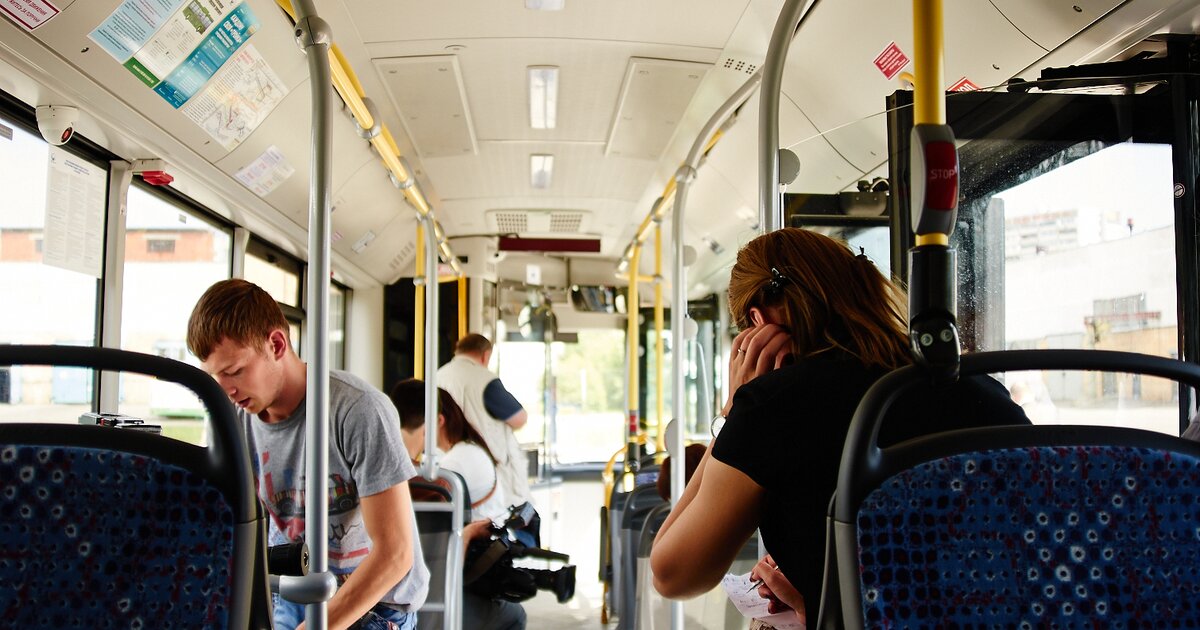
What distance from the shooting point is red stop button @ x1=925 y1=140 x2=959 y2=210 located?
102 centimetres

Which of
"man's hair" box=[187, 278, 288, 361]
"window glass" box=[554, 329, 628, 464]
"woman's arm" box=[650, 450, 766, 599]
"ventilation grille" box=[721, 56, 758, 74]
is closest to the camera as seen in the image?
"woman's arm" box=[650, 450, 766, 599]

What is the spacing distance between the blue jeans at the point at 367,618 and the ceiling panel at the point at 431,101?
2.35 metres

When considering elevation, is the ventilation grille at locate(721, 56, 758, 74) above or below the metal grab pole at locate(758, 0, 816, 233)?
above

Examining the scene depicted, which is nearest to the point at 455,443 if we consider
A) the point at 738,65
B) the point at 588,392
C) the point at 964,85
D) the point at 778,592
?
the point at 738,65

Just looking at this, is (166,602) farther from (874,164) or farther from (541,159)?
(541,159)

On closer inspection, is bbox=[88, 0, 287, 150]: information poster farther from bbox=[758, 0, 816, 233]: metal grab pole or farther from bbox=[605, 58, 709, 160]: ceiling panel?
bbox=[758, 0, 816, 233]: metal grab pole

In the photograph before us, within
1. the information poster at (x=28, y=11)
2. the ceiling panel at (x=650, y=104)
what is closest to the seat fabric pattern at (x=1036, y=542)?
the information poster at (x=28, y=11)

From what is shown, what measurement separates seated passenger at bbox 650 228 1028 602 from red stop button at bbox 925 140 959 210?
1.01 feet

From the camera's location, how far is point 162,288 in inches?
150

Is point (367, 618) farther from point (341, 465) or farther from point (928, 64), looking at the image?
point (928, 64)

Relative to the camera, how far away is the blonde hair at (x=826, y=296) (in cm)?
148

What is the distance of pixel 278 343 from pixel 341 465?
0.33 meters

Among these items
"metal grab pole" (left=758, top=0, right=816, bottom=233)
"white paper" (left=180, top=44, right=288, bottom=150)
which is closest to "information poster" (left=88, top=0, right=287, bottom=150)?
"white paper" (left=180, top=44, right=288, bottom=150)

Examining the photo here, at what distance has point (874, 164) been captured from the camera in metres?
2.08
